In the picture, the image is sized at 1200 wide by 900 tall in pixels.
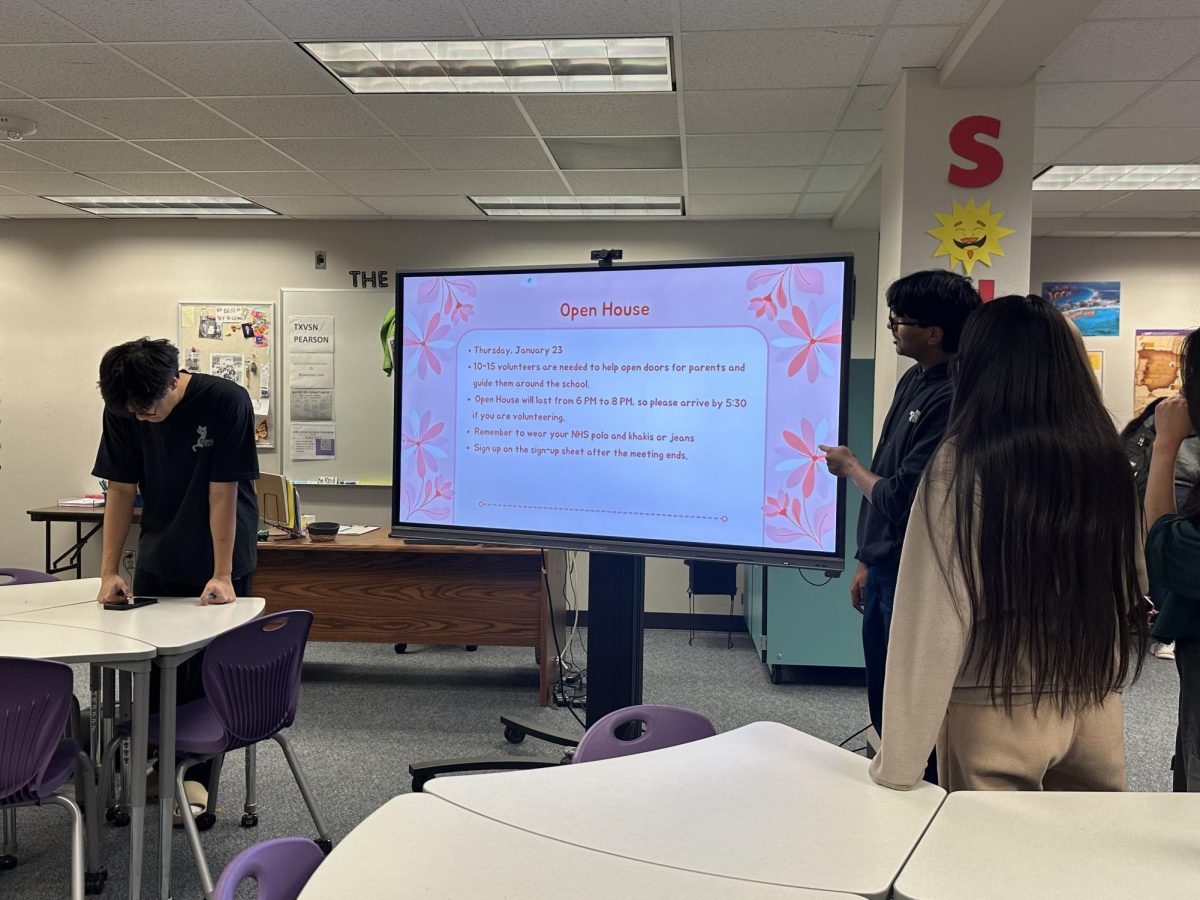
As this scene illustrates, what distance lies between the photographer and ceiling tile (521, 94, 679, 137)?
3.23 metres

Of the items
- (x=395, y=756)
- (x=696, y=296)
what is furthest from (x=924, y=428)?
(x=395, y=756)

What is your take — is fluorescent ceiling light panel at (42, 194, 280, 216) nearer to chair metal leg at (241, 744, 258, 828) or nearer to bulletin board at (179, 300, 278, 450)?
bulletin board at (179, 300, 278, 450)

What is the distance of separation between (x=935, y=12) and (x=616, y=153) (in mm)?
1700

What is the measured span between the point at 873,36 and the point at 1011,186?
0.72 m

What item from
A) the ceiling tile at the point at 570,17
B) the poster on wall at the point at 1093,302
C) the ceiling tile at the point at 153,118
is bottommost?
the poster on wall at the point at 1093,302

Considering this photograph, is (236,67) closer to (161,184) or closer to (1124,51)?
(161,184)

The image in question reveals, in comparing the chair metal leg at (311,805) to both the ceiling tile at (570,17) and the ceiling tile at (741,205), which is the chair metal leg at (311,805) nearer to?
the ceiling tile at (570,17)

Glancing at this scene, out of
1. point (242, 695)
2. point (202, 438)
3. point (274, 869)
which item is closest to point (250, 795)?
point (242, 695)

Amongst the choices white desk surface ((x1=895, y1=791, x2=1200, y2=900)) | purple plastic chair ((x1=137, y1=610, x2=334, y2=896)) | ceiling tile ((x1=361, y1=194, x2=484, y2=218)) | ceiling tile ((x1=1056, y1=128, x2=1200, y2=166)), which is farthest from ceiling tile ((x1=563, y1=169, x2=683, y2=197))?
white desk surface ((x1=895, y1=791, x2=1200, y2=900))

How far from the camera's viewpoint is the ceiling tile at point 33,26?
2.51 m

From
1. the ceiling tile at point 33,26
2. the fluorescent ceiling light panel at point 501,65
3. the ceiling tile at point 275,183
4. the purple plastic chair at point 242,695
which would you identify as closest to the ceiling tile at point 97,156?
the ceiling tile at point 275,183

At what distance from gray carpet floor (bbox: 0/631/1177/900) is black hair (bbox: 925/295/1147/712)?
2.05 metres

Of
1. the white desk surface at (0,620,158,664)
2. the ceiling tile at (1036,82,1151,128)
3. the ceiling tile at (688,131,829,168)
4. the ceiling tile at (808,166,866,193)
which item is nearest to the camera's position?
the white desk surface at (0,620,158,664)

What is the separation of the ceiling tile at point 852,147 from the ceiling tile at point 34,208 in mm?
4465
